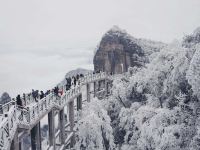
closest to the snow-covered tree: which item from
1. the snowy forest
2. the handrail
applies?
the snowy forest

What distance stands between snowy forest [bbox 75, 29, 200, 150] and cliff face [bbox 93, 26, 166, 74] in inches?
867

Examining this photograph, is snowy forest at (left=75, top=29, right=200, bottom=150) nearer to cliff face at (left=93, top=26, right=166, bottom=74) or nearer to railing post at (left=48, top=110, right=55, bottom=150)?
railing post at (left=48, top=110, right=55, bottom=150)

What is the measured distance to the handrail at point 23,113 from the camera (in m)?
14.1

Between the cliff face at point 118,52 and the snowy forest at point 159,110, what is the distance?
22.0 metres

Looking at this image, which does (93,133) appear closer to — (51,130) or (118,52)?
(51,130)

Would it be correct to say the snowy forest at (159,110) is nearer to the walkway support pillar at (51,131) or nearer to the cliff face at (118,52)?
the walkway support pillar at (51,131)

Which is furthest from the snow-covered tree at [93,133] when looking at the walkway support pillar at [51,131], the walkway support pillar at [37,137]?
the walkway support pillar at [37,137]

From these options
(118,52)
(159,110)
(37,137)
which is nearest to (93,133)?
(159,110)

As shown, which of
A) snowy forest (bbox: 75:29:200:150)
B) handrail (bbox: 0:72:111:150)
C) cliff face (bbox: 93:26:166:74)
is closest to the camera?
handrail (bbox: 0:72:111:150)

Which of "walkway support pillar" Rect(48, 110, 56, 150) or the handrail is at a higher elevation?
the handrail

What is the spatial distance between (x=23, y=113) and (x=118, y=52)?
48.1m

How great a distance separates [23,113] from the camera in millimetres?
17828

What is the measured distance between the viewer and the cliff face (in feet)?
210

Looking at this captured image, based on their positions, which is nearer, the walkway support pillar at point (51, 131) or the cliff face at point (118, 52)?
the walkway support pillar at point (51, 131)
